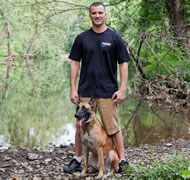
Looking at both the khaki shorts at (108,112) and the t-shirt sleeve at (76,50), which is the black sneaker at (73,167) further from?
the t-shirt sleeve at (76,50)

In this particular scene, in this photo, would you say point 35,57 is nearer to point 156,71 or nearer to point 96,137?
point 156,71

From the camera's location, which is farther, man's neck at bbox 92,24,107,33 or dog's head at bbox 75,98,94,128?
man's neck at bbox 92,24,107,33

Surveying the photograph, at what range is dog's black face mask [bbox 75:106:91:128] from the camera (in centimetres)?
445

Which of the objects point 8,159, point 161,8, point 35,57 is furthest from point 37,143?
point 35,57

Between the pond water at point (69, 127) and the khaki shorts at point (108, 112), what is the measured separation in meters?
2.99

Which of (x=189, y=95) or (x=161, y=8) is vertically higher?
(x=161, y=8)

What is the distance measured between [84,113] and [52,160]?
1883 mm

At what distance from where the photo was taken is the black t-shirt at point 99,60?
4.71 meters

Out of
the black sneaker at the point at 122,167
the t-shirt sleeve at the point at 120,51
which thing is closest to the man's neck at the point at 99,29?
the t-shirt sleeve at the point at 120,51

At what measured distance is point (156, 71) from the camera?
14.4m

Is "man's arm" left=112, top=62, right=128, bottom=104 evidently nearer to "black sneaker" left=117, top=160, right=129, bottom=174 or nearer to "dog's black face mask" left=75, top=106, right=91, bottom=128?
"dog's black face mask" left=75, top=106, right=91, bottom=128

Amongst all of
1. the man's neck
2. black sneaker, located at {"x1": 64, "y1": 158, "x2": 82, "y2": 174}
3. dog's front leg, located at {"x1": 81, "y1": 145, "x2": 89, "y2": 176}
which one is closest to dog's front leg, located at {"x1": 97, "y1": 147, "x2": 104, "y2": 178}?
dog's front leg, located at {"x1": 81, "y1": 145, "x2": 89, "y2": 176}

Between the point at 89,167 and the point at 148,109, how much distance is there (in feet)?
23.8

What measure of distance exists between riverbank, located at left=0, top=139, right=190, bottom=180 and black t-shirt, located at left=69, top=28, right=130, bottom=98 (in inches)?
57.3
